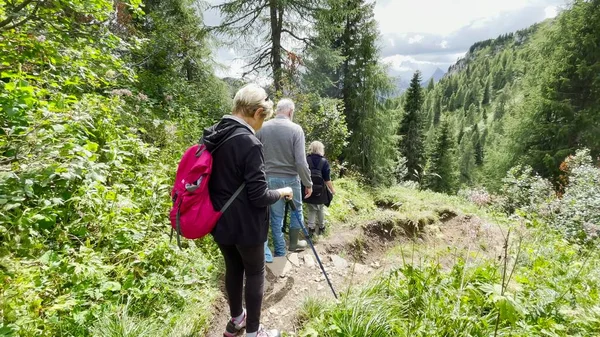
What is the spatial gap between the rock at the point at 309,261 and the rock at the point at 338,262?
0.45 meters

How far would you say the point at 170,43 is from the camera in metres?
9.40

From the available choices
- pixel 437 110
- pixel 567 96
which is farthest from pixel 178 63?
pixel 437 110

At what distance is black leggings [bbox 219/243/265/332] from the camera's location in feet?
7.13

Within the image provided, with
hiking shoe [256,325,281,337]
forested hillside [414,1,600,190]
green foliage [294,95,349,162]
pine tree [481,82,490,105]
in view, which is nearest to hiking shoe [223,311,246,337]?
hiking shoe [256,325,281,337]

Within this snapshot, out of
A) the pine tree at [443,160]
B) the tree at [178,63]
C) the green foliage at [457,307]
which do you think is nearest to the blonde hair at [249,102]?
the green foliage at [457,307]

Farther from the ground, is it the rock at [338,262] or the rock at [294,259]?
the rock at [294,259]

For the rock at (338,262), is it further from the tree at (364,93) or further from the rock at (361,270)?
the tree at (364,93)

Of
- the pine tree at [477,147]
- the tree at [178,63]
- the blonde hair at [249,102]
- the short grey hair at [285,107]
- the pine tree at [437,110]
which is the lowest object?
the pine tree at [477,147]

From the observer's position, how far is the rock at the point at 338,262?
15.2 ft

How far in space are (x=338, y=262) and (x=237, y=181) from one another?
129 inches

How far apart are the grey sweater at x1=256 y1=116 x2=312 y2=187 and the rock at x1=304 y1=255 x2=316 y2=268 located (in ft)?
5.00

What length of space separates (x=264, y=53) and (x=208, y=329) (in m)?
9.12

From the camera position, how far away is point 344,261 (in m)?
4.82

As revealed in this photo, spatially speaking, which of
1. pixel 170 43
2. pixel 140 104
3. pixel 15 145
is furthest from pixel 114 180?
pixel 170 43
